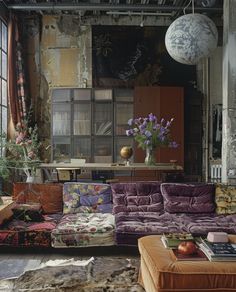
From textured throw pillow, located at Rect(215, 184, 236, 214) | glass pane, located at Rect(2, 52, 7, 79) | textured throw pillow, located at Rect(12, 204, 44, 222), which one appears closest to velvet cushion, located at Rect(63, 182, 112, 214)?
textured throw pillow, located at Rect(12, 204, 44, 222)

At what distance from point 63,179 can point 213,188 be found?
220cm

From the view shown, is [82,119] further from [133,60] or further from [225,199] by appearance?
[225,199]

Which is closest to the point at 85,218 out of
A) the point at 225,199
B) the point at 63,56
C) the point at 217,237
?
the point at 225,199

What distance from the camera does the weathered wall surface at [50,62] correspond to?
28.7 feet

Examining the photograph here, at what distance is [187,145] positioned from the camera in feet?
28.4

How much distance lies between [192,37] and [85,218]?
2.49 meters

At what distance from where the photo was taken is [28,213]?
478 cm

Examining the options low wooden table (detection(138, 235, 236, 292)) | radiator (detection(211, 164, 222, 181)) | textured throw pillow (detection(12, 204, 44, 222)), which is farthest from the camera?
radiator (detection(211, 164, 222, 181))

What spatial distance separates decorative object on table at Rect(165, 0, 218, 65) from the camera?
4.96 metres

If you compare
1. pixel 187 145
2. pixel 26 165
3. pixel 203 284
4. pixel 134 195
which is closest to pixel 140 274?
pixel 203 284

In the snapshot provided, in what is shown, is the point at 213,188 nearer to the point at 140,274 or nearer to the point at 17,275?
the point at 140,274

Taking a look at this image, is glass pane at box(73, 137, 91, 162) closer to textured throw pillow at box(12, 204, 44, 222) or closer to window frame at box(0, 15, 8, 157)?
window frame at box(0, 15, 8, 157)

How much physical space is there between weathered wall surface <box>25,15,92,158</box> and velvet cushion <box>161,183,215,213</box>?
4336 mm

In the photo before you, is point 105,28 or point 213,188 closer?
point 213,188
